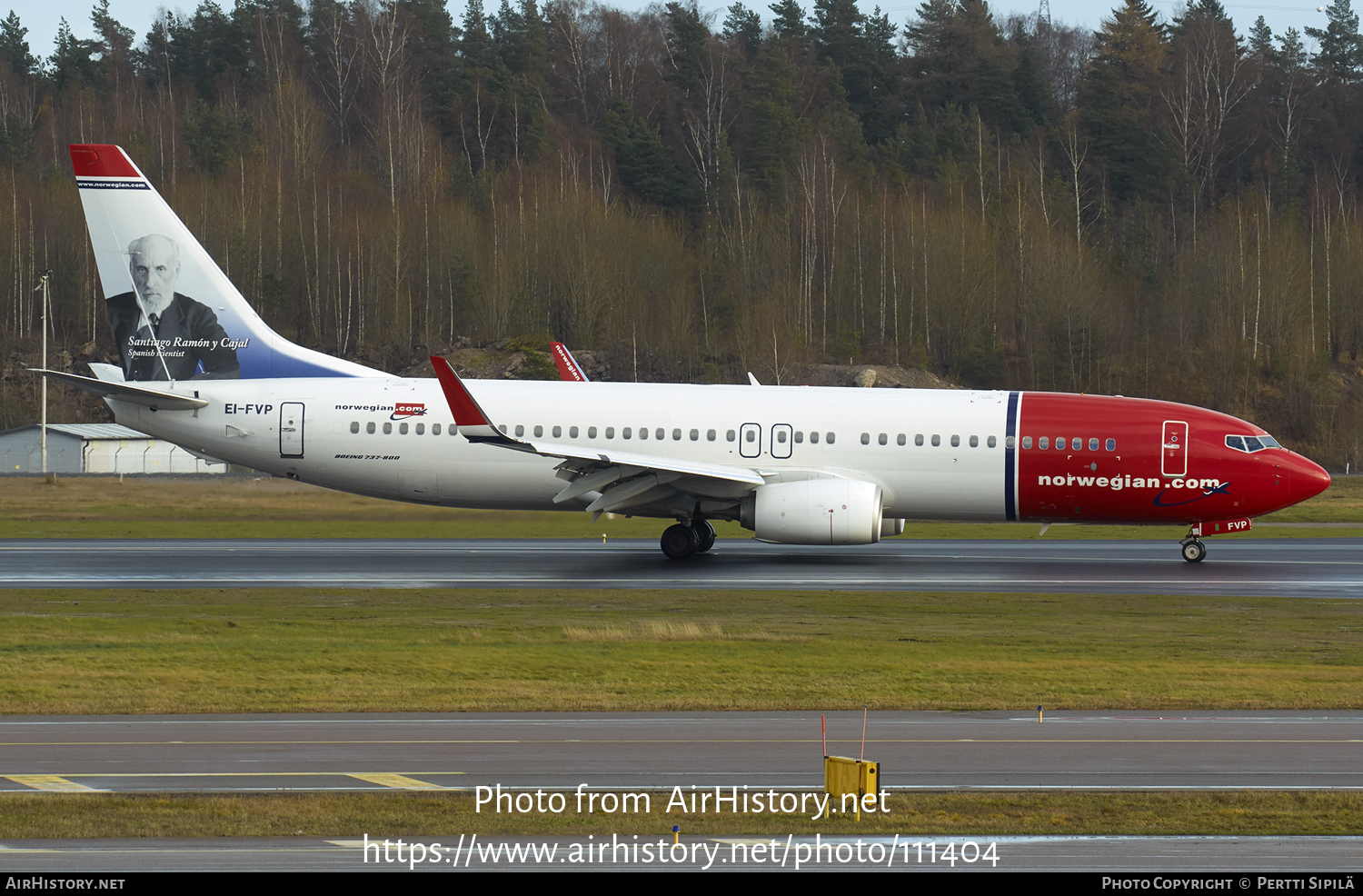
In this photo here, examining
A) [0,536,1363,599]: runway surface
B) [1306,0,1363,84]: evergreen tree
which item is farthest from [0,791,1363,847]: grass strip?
[1306,0,1363,84]: evergreen tree

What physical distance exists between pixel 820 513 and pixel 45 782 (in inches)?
724

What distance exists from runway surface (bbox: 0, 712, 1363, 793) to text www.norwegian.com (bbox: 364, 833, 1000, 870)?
1629 millimetres

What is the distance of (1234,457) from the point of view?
29406 millimetres

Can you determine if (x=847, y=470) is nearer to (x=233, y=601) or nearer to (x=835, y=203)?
(x=233, y=601)

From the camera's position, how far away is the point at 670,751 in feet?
43.2

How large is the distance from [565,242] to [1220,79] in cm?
5255

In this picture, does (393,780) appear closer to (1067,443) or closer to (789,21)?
(1067,443)

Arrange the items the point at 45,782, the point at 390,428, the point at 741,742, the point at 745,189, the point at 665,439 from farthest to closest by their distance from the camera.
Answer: the point at 745,189 → the point at 390,428 → the point at 665,439 → the point at 741,742 → the point at 45,782

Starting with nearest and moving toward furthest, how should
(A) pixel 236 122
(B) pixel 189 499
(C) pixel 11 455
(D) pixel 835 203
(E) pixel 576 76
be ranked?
(B) pixel 189 499 → (C) pixel 11 455 → (D) pixel 835 203 → (A) pixel 236 122 → (E) pixel 576 76

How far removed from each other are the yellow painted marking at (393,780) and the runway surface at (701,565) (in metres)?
14.2

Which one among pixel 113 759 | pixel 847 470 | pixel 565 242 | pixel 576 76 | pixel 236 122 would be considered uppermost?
pixel 576 76

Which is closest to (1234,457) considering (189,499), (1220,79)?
(189,499)

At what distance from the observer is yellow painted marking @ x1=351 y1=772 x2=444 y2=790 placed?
11.7 m

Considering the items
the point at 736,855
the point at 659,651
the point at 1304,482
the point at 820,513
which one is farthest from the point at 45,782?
the point at 1304,482
